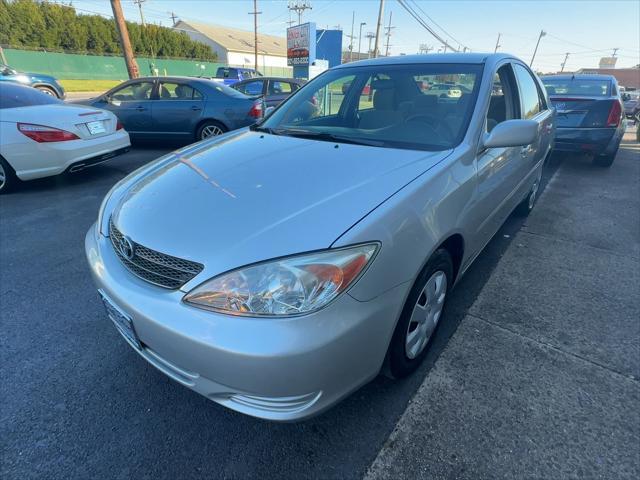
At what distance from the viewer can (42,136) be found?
4.25m

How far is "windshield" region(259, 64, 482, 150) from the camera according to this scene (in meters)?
2.11

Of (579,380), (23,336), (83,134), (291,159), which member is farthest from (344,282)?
(83,134)

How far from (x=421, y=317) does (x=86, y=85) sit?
35408mm

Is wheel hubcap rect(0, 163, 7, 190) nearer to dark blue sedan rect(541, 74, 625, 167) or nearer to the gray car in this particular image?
the gray car

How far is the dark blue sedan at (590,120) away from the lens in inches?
221

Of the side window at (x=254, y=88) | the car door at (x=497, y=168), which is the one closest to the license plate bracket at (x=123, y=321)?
the car door at (x=497, y=168)

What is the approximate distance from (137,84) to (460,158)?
7.13 meters

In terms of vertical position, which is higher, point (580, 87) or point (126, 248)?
point (580, 87)

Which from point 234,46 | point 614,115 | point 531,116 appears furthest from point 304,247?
point 234,46

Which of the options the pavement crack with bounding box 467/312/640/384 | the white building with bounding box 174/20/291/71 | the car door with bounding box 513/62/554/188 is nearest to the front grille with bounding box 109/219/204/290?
the pavement crack with bounding box 467/312/640/384

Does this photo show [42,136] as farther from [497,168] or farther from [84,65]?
[84,65]

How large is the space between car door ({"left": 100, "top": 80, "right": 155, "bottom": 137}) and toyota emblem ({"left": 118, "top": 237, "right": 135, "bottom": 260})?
241 inches

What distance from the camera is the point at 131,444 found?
1.58 metres

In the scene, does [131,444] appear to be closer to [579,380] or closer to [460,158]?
[460,158]
